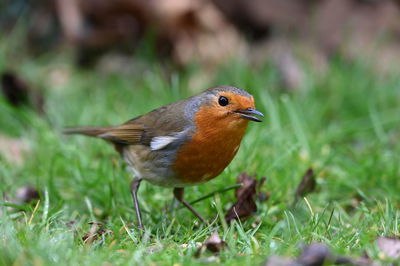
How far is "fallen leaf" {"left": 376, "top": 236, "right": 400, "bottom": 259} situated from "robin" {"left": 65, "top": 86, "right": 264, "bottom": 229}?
1010 mm

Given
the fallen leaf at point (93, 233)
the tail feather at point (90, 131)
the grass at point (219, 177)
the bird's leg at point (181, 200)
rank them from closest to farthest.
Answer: the grass at point (219, 177) < the fallen leaf at point (93, 233) < the bird's leg at point (181, 200) < the tail feather at point (90, 131)

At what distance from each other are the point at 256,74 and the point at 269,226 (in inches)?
113

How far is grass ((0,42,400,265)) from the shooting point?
10.5ft

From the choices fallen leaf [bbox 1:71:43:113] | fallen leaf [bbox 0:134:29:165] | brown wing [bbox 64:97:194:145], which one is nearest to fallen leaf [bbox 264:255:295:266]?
brown wing [bbox 64:97:194:145]

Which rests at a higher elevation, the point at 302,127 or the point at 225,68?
the point at 225,68

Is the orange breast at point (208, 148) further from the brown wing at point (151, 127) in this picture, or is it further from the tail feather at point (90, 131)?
the tail feather at point (90, 131)

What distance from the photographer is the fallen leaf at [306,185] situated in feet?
13.9

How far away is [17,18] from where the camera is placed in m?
8.09

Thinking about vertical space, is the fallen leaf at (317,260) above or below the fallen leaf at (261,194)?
above

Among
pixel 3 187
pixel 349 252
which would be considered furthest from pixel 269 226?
pixel 3 187

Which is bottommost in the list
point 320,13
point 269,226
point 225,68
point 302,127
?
point 269,226

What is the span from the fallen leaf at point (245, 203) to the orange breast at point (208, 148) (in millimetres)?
250

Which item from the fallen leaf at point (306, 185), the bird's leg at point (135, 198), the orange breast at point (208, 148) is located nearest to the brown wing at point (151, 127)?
the orange breast at point (208, 148)

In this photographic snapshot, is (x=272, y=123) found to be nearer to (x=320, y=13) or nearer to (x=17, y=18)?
(x=320, y=13)
